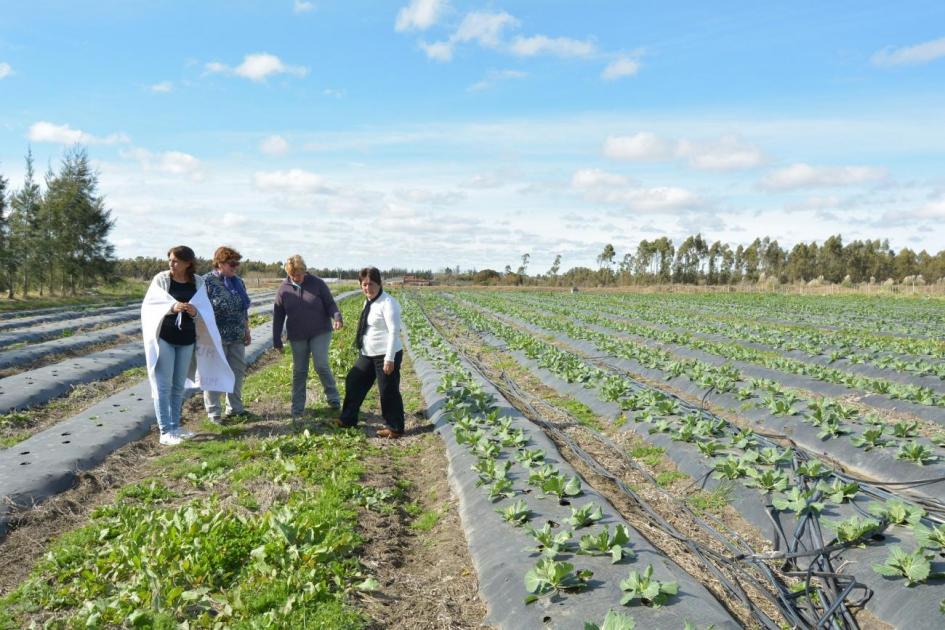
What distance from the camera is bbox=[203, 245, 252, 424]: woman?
802 centimetres

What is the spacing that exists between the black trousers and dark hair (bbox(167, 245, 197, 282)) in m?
2.32

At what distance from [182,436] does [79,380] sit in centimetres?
476

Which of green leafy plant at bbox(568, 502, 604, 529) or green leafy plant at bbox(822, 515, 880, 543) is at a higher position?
green leafy plant at bbox(568, 502, 604, 529)

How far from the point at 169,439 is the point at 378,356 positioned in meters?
2.71

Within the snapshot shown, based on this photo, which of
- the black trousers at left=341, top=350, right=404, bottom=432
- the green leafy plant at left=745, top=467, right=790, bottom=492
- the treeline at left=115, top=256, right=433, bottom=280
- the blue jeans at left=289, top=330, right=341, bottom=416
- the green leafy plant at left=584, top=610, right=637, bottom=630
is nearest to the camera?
the green leafy plant at left=584, top=610, right=637, bottom=630

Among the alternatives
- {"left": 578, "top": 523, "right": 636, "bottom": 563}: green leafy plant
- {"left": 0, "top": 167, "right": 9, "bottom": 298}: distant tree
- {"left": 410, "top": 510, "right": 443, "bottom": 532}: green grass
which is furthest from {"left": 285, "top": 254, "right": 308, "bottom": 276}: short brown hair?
{"left": 0, "top": 167, "right": 9, "bottom": 298}: distant tree

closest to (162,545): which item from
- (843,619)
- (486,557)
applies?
(486,557)

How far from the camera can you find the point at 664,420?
28.5 ft

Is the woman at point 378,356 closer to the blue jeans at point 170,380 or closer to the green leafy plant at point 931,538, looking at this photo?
the blue jeans at point 170,380

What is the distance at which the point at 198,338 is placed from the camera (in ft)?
25.7

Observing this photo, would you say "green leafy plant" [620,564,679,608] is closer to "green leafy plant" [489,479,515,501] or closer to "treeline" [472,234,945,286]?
"green leafy plant" [489,479,515,501]

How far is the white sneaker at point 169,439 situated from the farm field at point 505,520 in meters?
0.24

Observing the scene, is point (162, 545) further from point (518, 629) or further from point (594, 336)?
point (594, 336)

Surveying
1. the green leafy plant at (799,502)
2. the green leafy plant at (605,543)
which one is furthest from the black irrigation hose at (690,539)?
the green leafy plant at (605,543)
